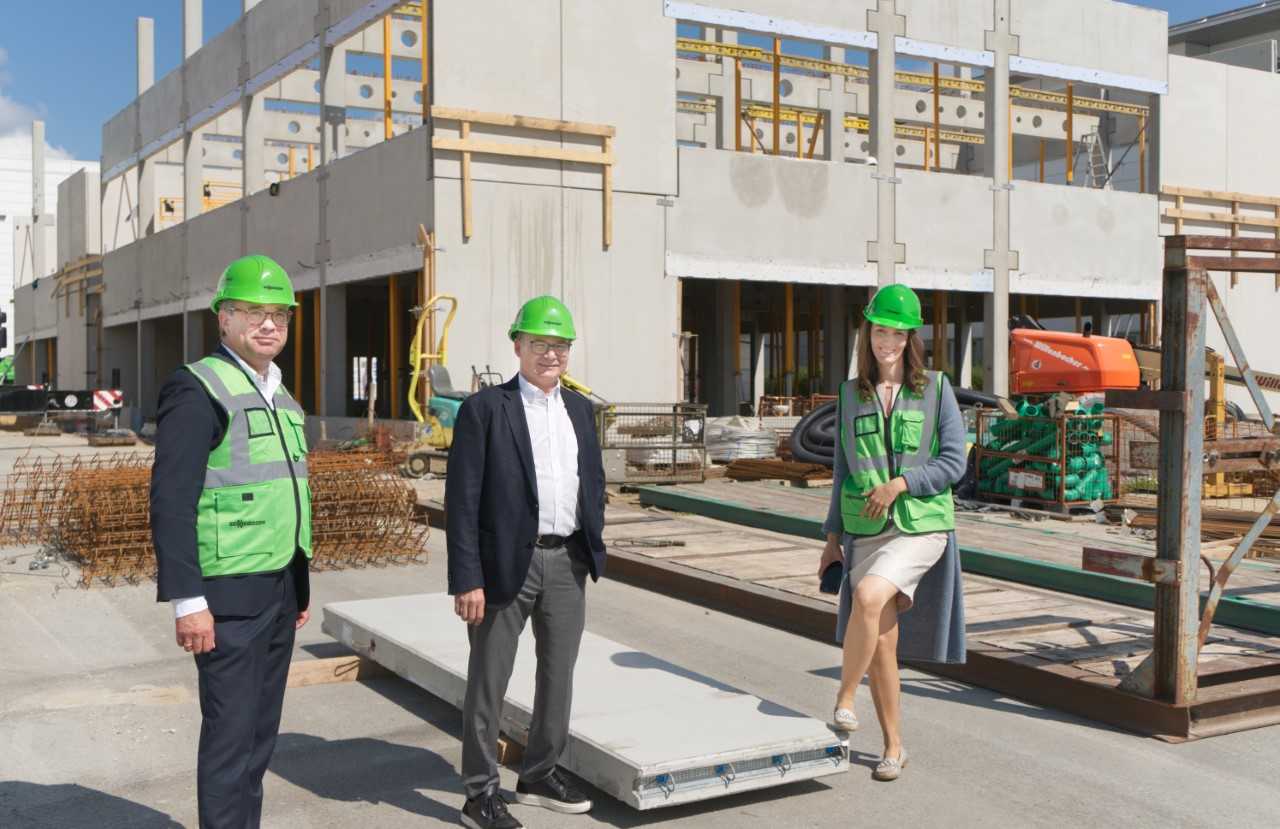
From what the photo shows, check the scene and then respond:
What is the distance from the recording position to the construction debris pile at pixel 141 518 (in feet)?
35.5

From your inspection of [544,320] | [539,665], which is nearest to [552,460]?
[544,320]

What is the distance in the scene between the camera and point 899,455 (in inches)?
216

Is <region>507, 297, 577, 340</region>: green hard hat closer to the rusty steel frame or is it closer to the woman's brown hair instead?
the woman's brown hair

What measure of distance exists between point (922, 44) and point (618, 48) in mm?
6871

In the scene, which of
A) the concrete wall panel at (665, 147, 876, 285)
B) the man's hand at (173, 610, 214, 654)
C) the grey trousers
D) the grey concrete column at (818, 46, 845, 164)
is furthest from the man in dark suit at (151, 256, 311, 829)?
the grey concrete column at (818, 46, 845, 164)

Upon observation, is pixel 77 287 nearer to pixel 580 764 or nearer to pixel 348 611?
pixel 348 611

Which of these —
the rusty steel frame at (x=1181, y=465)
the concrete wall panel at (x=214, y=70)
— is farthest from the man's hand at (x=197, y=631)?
the concrete wall panel at (x=214, y=70)

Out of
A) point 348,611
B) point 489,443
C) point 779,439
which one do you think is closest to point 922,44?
point 779,439

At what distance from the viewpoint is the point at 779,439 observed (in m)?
22.7

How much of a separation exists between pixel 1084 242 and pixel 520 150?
13.1 m

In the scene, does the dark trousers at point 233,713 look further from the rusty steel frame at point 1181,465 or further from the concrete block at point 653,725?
the rusty steel frame at point 1181,465

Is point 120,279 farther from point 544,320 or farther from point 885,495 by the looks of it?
point 885,495

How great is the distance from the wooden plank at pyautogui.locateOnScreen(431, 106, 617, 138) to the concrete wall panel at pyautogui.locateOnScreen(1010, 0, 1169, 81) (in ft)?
33.3

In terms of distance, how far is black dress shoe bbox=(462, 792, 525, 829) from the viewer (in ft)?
15.2
